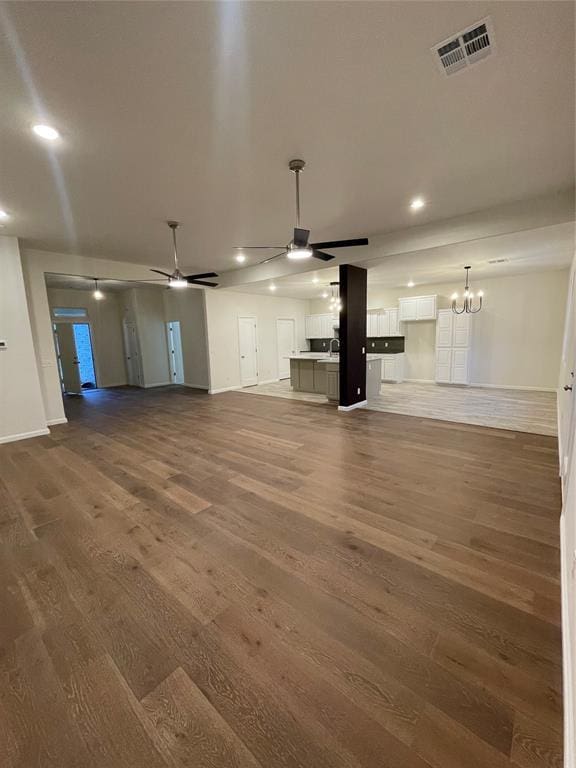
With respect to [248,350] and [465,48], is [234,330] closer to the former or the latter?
[248,350]

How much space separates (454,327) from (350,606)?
809cm

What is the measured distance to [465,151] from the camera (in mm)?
2840

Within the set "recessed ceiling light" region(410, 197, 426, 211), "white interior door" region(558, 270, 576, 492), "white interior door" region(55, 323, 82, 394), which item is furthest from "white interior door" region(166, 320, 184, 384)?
"white interior door" region(558, 270, 576, 492)

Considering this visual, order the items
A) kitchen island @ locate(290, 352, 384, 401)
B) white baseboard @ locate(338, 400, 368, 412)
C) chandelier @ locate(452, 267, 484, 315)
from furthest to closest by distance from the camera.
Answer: chandelier @ locate(452, 267, 484, 315), kitchen island @ locate(290, 352, 384, 401), white baseboard @ locate(338, 400, 368, 412)

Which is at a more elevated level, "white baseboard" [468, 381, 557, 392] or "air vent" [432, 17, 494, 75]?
"air vent" [432, 17, 494, 75]

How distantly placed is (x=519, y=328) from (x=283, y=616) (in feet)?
28.2

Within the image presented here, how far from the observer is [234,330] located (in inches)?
355

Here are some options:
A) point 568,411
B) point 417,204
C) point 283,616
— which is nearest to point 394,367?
point 417,204

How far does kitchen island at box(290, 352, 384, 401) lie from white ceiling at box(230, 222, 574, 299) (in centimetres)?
195

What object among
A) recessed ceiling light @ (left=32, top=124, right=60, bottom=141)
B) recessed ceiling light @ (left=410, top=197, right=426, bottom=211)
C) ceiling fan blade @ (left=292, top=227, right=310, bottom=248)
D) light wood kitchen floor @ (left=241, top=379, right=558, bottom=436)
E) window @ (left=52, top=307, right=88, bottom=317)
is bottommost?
light wood kitchen floor @ (left=241, top=379, right=558, bottom=436)

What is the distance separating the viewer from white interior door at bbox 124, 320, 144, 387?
9.88 meters

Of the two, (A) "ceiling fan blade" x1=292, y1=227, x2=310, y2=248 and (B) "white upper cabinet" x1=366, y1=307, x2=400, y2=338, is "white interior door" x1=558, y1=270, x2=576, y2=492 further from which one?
(B) "white upper cabinet" x1=366, y1=307, x2=400, y2=338

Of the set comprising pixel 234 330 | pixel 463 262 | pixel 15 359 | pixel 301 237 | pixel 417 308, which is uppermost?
pixel 463 262

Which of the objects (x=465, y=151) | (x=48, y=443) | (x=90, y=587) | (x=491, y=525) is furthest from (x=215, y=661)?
(x=48, y=443)
